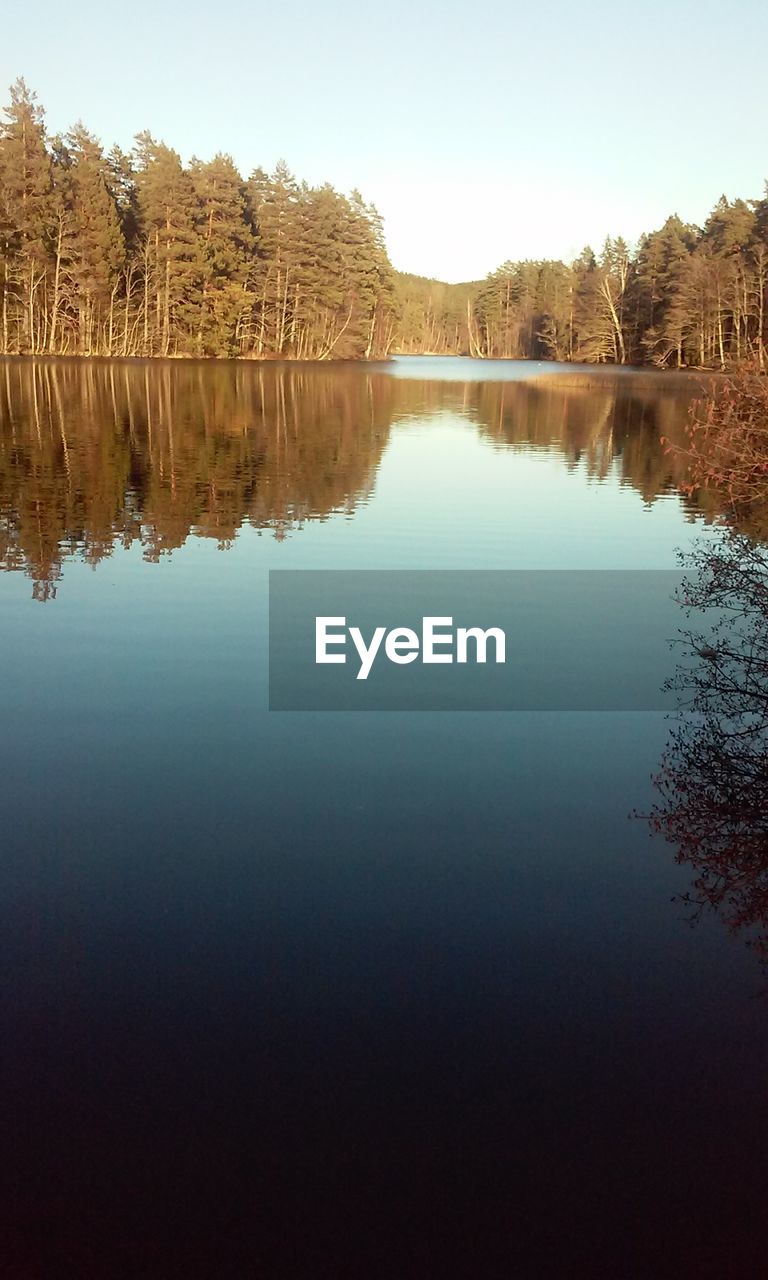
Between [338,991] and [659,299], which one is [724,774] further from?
[659,299]

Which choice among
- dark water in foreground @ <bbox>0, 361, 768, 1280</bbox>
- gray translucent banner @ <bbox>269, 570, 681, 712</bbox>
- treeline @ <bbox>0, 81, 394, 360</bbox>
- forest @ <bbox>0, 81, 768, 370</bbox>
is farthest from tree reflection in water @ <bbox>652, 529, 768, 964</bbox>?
treeline @ <bbox>0, 81, 394, 360</bbox>

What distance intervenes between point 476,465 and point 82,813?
2205 centimetres

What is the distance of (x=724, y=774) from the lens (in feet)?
26.6

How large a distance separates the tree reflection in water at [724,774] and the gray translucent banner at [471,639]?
0.44 meters

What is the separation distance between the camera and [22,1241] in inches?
146

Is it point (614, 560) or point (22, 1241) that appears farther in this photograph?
point (614, 560)

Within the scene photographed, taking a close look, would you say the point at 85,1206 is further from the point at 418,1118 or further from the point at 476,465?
the point at 476,465

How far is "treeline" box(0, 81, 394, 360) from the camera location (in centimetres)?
7575

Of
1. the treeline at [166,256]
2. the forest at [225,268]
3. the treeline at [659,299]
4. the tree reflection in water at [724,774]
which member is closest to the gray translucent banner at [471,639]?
the tree reflection in water at [724,774]

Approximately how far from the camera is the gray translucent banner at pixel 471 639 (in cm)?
1005

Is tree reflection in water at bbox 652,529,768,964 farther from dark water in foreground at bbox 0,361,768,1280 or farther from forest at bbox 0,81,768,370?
forest at bbox 0,81,768,370

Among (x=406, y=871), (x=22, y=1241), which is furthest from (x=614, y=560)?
(x=22, y=1241)

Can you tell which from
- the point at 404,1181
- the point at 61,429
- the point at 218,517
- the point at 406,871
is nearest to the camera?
the point at 404,1181

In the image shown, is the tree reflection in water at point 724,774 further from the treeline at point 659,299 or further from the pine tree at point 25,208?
the pine tree at point 25,208
